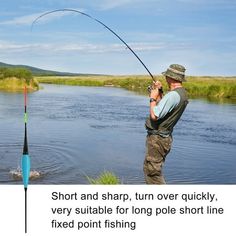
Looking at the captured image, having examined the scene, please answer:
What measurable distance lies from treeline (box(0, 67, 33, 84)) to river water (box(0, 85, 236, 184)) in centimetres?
1456

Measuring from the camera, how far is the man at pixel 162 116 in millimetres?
3895

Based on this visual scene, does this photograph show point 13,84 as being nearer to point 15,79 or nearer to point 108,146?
point 15,79

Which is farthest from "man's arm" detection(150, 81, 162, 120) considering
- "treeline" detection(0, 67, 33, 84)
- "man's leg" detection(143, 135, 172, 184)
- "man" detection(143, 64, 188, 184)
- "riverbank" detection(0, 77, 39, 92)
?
"riverbank" detection(0, 77, 39, 92)

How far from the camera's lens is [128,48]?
16.8 feet

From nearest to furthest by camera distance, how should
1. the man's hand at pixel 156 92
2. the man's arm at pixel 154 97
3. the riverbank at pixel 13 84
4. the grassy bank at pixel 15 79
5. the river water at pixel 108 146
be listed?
the man's arm at pixel 154 97, the man's hand at pixel 156 92, the river water at pixel 108 146, the grassy bank at pixel 15 79, the riverbank at pixel 13 84

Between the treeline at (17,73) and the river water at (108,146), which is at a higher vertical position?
the treeline at (17,73)

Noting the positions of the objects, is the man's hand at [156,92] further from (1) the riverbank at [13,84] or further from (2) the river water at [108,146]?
(1) the riverbank at [13,84]

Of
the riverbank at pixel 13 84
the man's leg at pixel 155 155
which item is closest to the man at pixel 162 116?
the man's leg at pixel 155 155

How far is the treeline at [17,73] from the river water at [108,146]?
14.6 meters

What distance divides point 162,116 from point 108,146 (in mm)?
7528

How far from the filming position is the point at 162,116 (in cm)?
392

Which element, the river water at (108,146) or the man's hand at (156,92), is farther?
the river water at (108,146)

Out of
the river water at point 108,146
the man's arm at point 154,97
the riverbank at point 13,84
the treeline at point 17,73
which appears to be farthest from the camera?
the riverbank at point 13,84
